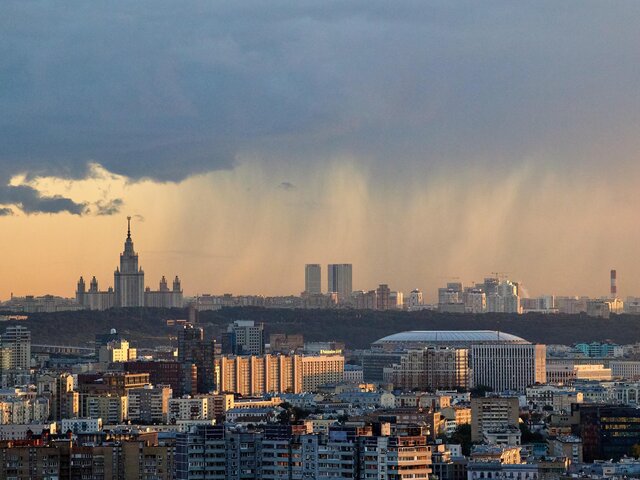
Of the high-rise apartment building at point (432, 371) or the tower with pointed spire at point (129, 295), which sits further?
the tower with pointed spire at point (129, 295)

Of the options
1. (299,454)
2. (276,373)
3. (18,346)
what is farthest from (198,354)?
(299,454)

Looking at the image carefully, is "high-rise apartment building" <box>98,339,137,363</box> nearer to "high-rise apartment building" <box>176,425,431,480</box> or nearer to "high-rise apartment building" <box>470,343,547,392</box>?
"high-rise apartment building" <box>470,343,547,392</box>

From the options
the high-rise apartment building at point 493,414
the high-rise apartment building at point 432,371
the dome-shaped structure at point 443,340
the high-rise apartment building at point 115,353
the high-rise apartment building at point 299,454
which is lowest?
the high-rise apartment building at point 299,454

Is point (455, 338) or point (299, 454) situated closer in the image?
point (299, 454)

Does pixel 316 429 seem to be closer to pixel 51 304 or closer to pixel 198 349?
pixel 198 349

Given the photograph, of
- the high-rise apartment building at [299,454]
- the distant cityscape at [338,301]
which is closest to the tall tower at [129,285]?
the distant cityscape at [338,301]

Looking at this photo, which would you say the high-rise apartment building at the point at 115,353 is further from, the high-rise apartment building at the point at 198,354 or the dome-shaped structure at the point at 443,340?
the high-rise apartment building at the point at 198,354

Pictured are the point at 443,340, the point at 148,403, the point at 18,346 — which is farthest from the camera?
the point at 443,340

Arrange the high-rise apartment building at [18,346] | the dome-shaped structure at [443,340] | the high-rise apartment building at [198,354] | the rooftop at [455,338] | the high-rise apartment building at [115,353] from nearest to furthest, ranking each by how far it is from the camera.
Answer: the high-rise apartment building at [198,354]
the high-rise apartment building at [18,346]
the high-rise apartment building at [115,353]
the dome-shaped structure at [443,340]
the rooftop at [455,338]

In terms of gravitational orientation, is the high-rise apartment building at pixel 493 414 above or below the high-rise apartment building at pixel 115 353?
below

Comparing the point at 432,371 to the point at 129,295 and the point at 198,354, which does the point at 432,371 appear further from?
the point at 129,295
